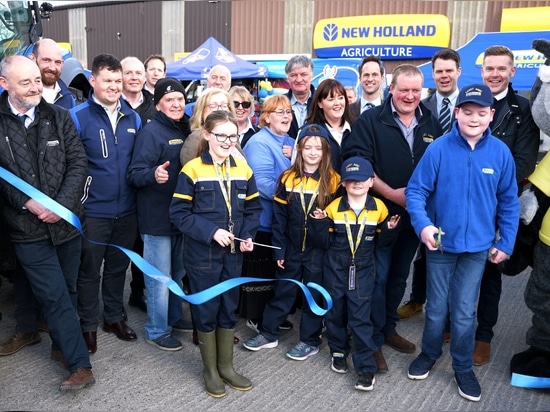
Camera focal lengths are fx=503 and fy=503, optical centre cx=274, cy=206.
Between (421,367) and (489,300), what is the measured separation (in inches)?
30.2

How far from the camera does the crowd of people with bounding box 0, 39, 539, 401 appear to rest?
3148 mm

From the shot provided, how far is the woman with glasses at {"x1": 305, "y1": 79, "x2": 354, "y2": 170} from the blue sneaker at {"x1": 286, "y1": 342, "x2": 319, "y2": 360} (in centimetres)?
136

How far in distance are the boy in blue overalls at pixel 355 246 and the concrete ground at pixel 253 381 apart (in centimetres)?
25

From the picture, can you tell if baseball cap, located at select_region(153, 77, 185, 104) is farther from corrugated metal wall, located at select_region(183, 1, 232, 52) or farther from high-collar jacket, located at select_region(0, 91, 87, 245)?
corrugated metal wall, located at select_region(183, 1, 232, 52)

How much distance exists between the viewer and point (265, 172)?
383 cm

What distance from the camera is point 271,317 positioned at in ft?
12.8

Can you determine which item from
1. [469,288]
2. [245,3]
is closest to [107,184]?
[469,288]

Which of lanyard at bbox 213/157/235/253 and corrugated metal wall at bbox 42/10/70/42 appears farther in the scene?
corrugated metal wall at bbox 42/10/70/42

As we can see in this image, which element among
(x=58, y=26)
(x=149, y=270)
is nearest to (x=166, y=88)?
(x=149, y=270)

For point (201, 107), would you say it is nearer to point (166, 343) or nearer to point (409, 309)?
point (166, 343)

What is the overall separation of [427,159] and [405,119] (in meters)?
0.51

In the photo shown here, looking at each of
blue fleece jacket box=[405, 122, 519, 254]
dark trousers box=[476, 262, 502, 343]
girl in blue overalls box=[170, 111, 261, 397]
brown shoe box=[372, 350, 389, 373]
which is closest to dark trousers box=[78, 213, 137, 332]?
girl in blue overalls box=[170, 111, 261, 397]

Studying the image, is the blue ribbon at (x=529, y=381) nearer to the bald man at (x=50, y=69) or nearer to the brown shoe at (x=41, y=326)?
the brown shoe at (x=41, y=326)

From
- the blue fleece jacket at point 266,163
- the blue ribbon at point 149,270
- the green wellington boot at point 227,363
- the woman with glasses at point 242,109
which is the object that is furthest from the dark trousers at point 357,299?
the woman with glasses at point 242,109
